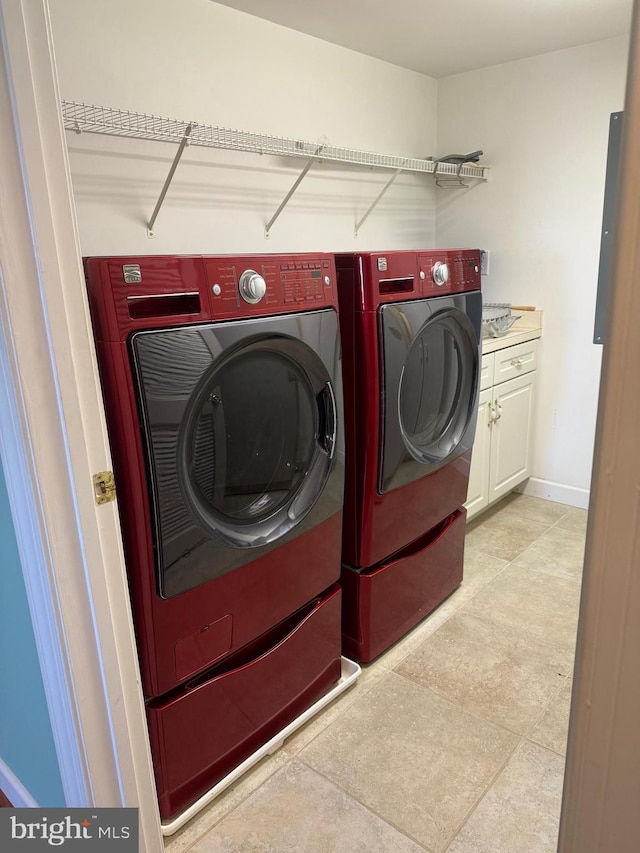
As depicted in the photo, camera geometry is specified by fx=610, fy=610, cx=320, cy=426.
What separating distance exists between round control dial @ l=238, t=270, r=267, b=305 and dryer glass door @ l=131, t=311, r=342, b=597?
2.4 inches

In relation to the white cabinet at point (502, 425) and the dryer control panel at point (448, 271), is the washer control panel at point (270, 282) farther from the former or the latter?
the white cabinet at point (502, 425)

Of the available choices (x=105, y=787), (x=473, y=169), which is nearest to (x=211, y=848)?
(x=105, y=787)

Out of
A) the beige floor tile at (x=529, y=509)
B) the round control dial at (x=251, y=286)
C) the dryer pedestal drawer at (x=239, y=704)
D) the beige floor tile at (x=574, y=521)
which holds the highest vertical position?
the round control dial at (x=251, y=286)

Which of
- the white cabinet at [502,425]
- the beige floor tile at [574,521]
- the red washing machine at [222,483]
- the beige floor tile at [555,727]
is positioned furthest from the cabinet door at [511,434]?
the red washing machine at [222,483]

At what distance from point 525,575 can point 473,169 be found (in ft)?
6.78

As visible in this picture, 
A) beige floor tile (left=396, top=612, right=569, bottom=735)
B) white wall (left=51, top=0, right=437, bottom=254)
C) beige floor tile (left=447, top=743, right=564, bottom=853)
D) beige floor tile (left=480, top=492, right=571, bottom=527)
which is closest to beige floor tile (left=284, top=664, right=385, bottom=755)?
beige floor tile (left=396, top=612, right=569, bottom=735)

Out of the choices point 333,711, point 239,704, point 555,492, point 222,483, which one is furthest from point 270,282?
point 555,492

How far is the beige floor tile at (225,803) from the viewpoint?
1522 mm

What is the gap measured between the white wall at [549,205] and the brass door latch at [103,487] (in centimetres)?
261

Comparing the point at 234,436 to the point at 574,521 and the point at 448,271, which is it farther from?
the point at 574,521

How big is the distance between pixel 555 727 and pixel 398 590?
0.63 metres

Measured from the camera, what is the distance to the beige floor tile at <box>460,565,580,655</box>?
231cm

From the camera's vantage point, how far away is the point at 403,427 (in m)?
1.97

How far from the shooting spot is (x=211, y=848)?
150 cm
